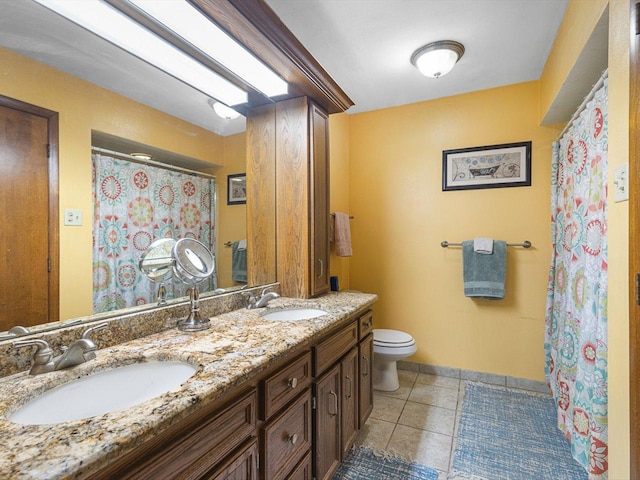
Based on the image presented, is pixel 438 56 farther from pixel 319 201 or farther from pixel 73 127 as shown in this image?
pixel 73 127

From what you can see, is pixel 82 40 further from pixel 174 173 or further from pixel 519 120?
pixel 519 120

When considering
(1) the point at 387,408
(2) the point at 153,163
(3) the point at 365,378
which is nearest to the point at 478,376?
(1) the point at 387,408

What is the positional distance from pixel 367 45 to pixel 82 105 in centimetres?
162

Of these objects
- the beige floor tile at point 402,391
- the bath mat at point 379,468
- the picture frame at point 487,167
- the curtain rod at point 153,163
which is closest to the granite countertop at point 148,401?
the curtain rod at point 153,163

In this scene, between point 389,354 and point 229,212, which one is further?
point 389,354

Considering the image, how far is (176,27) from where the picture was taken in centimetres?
129

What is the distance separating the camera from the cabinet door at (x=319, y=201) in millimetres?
1980

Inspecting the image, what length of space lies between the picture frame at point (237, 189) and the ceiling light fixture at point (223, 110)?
317 millimetres

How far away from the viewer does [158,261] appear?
1.34 m

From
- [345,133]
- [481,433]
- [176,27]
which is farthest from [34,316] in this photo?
[345,133]

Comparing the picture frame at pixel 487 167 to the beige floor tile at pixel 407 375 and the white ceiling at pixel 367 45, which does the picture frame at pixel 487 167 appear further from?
the beige floor tile at pixel 407 375

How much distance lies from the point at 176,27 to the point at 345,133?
1.93m

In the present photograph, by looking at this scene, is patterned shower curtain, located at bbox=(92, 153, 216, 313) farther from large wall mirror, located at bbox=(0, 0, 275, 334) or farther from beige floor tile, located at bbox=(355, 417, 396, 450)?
beige floor tile, located at bbox=(355, 417, 396, 450)

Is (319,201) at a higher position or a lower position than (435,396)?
higher
